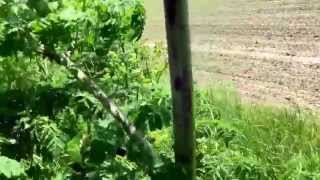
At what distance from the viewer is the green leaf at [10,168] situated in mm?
2041

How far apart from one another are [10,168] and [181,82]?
568mm

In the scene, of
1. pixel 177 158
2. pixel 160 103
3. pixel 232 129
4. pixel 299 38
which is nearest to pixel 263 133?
pixel 232 129

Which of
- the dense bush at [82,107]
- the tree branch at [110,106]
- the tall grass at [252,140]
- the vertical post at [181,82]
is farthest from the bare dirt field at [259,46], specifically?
the vertical post at [181,82]

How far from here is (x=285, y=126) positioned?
3.91m

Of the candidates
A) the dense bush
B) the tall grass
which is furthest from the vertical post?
the tall grass

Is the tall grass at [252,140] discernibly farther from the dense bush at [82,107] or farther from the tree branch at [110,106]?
the tree branch at [110,106]

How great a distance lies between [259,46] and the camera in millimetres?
6938

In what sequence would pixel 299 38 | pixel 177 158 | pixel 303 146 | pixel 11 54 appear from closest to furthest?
pixel 177 158 → pixel 11 54 → pixel 303 146 → pixel 299 38

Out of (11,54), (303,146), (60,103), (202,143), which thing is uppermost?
(11,54)

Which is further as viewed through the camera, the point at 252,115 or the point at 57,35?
the point at 252,115

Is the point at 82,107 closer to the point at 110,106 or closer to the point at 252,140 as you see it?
the point at 110,106

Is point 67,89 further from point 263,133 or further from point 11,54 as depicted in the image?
point 263,133

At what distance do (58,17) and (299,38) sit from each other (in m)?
4.84

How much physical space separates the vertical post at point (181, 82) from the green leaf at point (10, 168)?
0.46m
